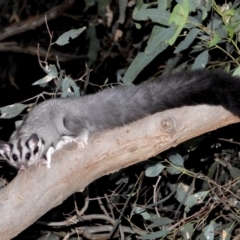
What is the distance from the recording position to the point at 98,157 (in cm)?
280

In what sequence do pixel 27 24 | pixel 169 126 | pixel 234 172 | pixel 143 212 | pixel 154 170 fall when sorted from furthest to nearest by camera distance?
1. pixel 27 24
2. pixel 234 172
3. pixel 143 212
4. pixel 154 170
5. pixel 169 126

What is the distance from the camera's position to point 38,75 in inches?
284

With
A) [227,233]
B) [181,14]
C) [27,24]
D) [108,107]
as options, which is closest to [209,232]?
[227,233]

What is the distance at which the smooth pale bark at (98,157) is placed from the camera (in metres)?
2.76

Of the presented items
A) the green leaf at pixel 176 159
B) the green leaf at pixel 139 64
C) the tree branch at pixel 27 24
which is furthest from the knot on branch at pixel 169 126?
the tree branch at pixel 27 24

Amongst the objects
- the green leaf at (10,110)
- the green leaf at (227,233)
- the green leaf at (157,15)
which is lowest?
the green leaf at (227,233)

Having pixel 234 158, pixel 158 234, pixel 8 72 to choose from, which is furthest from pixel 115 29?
pixel 158 234

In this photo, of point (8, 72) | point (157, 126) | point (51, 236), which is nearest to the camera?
point (157, 126)

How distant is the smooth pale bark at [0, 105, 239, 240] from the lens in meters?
2.76

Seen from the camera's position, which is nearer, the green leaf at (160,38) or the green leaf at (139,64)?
the green leaf at (160,38)

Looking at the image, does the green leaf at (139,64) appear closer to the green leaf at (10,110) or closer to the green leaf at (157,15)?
the green leaf at (157,15)

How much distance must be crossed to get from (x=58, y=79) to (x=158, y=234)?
891 millimetres

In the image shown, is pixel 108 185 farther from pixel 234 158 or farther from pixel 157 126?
pixel 157 126

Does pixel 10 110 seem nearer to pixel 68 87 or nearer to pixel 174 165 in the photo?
pixel 68 87
